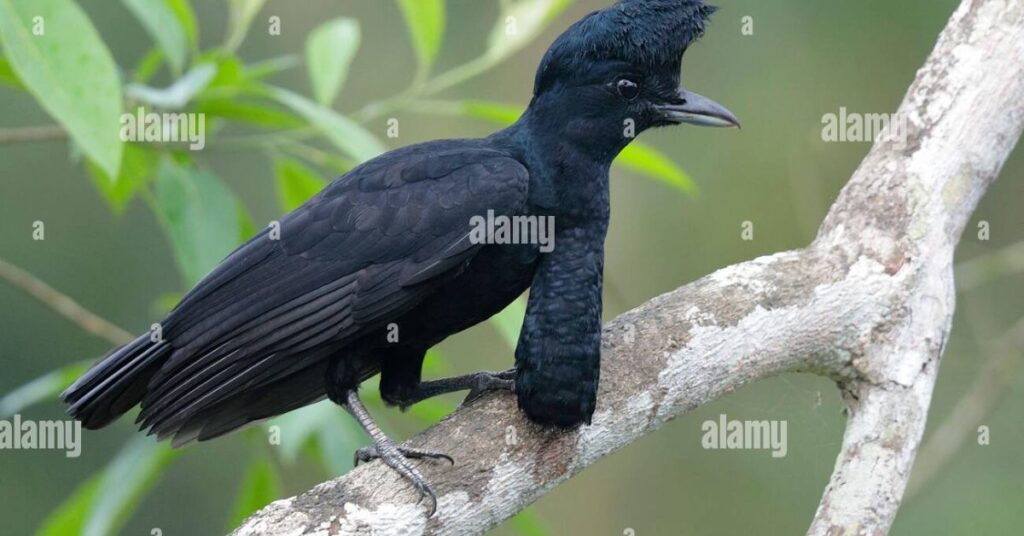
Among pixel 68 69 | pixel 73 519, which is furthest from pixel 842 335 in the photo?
pixel 73 519

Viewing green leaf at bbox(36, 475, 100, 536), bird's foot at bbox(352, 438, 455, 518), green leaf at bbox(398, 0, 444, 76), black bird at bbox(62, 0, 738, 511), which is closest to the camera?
bird's foot at bbox(352, 438, 455, 518)

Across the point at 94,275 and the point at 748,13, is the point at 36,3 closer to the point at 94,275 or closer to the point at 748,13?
the point at 94,275

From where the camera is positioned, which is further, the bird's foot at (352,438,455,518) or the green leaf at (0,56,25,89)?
the green leaf at (0,56,25,89)

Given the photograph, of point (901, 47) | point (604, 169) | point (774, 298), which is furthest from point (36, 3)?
point (901, 47)

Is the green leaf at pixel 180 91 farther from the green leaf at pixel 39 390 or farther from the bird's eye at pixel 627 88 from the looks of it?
the bird's eye at pixel 627 88

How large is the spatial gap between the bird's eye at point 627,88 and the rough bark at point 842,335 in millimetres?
437

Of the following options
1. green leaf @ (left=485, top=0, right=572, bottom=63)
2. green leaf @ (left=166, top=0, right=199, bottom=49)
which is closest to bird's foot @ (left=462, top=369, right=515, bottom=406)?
green leaf @ (left=485, top=0, right=572, bottom=63)

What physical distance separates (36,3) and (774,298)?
62.6 inches

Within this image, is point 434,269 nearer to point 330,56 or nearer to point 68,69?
point 68,69

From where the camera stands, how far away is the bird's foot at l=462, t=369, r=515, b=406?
2578 mm

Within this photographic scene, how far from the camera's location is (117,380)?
8.53 ft

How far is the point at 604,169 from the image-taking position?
2.66 m

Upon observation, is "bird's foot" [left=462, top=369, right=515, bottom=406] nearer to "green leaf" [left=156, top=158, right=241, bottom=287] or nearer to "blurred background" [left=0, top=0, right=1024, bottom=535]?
"green leaf" [left=156, top=158, right=241, bottom=287]

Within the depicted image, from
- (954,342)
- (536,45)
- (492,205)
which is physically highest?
(536,45)
